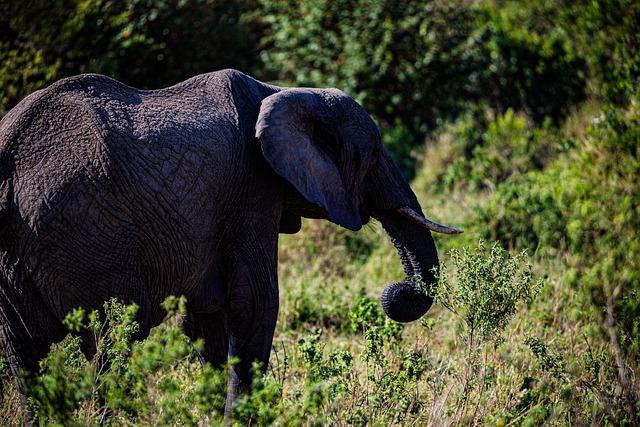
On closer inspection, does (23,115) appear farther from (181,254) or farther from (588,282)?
(588,282)

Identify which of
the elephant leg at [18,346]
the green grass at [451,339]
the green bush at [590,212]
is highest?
the elephant leg at [18,346]

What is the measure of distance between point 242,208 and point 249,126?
0.45 meters

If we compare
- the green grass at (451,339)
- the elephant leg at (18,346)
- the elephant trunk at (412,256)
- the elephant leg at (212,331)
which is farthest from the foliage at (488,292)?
the elephant leg at (18,346)

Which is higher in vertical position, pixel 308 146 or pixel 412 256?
pixel 308 146

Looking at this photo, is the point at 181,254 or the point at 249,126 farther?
the point at 249,126

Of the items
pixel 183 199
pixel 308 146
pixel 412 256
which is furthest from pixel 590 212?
pixel 183 199

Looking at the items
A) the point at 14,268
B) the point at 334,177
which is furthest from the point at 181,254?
the point at 334,177

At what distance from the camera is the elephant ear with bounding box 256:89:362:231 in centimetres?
425

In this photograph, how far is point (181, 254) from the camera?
403 cm

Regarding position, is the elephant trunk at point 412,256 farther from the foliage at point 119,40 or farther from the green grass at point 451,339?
the foliage at point 119,40

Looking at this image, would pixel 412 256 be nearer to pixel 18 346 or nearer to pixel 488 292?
pixel 488 292

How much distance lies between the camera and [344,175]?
189 inches

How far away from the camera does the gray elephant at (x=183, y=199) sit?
361 centimetres

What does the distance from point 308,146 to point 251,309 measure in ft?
3.16
